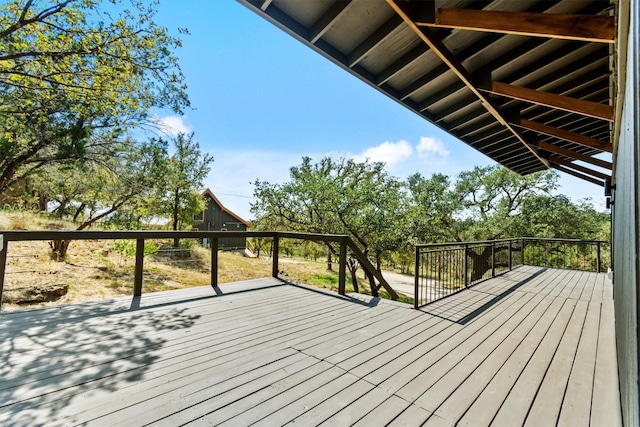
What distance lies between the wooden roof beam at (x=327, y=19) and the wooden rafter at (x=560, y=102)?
1819mm

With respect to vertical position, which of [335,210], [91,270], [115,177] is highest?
[115,177]

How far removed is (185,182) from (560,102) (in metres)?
11.3

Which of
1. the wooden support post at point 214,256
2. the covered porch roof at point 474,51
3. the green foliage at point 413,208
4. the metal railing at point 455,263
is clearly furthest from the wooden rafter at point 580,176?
the wooden support post at point 214,256

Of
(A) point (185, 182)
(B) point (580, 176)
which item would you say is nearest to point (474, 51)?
(B) point (580, 176)

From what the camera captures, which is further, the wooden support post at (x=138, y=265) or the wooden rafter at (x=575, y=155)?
the wooden rafter at (x=575, y=155)

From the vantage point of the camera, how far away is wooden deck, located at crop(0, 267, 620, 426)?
1.60 meters

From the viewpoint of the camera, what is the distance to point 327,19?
223cm

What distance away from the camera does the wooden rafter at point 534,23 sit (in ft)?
5.57

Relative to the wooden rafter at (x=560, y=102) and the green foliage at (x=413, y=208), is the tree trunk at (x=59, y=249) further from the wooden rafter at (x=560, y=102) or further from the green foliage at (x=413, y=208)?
the wooden rafter at (x=560, y=102)

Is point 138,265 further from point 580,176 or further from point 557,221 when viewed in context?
point 557,221

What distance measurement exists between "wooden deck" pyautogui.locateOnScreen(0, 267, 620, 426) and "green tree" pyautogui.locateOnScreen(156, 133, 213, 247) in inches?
318

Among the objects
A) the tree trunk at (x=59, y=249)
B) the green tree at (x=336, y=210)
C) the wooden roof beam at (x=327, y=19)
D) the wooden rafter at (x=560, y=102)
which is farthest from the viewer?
the green tree at (x=336, y=210)

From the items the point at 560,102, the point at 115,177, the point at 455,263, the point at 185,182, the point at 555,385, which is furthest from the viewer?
the point at 185,182

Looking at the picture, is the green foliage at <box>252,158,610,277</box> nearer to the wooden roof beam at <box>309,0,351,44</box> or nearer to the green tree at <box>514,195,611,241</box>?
the green tree at <box>514,195,611,241</box>
